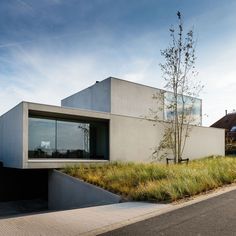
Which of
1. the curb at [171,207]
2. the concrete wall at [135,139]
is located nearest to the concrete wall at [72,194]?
the curb at [171,207]

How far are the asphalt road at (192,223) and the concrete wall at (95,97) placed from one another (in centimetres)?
1441

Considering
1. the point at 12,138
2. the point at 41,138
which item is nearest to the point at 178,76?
the point at 41,138

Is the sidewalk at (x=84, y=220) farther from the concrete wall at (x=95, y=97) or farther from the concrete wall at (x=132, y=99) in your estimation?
the concrete wall at (x=95, y=97)

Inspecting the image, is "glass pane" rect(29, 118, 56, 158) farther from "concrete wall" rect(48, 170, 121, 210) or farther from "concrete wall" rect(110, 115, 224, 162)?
"concrete wall" rect(110, 115, 224, 162)

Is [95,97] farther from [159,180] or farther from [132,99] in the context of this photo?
[159,180]

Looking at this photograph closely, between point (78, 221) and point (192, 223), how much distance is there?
2480mm

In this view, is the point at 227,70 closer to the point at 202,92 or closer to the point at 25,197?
the point at 202,92

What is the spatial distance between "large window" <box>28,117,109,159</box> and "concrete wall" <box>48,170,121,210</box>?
171 centimetres

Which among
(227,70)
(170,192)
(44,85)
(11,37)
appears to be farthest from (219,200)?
(44,85)

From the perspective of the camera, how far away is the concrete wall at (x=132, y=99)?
2183 cm

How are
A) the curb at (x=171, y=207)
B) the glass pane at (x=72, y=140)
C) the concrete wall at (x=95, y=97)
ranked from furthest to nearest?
the concrete wall at (x=95, y=97) < the glass pane at (x=72, y=140) < the curb at (x=171, y=207)

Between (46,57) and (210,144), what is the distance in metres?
17.5

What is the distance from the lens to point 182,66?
1908cm

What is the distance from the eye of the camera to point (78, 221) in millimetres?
6863
